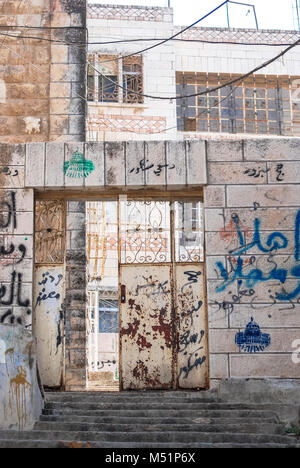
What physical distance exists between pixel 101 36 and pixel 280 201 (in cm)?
1044

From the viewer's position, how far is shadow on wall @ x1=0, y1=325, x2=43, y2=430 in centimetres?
663

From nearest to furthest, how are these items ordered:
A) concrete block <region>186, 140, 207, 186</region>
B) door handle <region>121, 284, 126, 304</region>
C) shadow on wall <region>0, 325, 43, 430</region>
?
shadow on wall <region>0, 325, 43, 430</region> → concrete block <region>186, 140, 207, 186</region> → door handle <region>121, 284, 126, 304</region>

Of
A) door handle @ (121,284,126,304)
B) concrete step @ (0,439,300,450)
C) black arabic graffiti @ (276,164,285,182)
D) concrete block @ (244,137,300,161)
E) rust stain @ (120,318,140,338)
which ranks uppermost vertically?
concrete block @ (244,137,300,161)

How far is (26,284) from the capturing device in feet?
27.6

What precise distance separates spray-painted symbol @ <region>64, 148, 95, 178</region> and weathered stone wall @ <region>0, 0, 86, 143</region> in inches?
94.4

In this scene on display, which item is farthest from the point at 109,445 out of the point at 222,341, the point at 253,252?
the point at 253,252

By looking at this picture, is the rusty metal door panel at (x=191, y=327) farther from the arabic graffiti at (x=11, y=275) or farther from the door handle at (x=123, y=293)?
the arabic graffiti at (x=11, y=275)

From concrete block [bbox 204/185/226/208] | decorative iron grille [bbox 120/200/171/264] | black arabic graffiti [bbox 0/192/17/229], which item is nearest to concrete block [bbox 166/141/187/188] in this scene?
concrete block [bbox 204/185/226/208]

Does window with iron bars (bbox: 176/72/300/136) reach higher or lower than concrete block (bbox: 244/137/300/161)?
higher

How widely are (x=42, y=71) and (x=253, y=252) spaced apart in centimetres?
529

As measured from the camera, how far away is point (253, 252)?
838 cm

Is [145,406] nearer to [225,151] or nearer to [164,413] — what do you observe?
[164,413]

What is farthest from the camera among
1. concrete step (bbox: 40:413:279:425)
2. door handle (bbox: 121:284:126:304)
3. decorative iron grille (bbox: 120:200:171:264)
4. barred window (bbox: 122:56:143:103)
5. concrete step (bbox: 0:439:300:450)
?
barred window (bbox: 122:56:143:103)

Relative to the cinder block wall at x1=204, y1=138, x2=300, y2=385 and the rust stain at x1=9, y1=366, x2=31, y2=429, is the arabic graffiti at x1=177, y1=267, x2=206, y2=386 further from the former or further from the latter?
the rust stain at x1=9, y1=366, x2=31, y2=429
